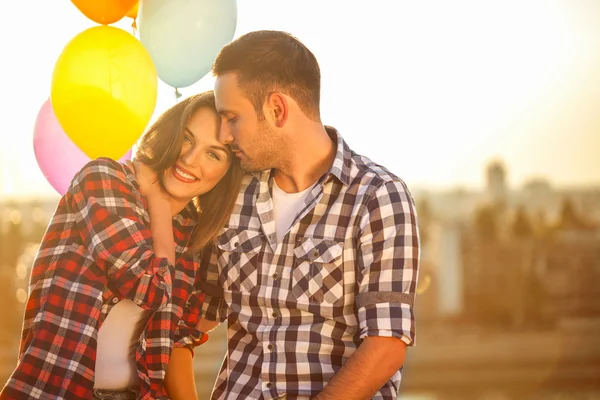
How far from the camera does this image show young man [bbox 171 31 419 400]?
196 cm

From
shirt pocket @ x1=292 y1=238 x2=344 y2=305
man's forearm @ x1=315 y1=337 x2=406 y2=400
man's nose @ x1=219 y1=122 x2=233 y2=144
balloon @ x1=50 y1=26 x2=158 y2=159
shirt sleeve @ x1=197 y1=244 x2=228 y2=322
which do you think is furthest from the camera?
balloon @ x1=50 y1=26 x2=158 y2=159

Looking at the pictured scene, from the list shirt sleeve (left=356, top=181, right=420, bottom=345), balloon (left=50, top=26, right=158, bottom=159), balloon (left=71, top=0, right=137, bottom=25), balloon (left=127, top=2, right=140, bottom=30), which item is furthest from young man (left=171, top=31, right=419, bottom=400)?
balloon (left=127, top=2, right=140, bottom=30)

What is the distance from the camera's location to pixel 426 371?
25.5m

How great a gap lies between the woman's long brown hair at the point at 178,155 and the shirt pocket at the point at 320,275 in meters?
0.26

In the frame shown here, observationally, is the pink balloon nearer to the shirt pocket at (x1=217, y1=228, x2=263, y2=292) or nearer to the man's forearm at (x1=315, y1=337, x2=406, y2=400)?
the shirt pocket at (x1=217, y1=228, x2=263, y2=292)

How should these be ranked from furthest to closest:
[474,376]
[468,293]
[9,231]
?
1. [468,293]
2. [9,231]
3. [474,376]

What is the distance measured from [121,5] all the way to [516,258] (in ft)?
113

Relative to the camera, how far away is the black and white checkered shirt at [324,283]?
1971mm

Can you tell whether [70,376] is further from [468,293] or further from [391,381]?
[468,293]

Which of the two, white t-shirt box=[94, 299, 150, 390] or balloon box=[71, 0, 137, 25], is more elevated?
balloon box=[71, 0, 137, 25]

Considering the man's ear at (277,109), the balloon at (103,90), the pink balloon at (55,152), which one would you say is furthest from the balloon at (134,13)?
the man's ear at (277,109)

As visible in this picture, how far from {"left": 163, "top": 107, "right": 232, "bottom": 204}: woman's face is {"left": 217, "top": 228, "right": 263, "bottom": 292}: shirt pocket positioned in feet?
0.45

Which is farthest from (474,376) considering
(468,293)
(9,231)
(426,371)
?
(9,231)

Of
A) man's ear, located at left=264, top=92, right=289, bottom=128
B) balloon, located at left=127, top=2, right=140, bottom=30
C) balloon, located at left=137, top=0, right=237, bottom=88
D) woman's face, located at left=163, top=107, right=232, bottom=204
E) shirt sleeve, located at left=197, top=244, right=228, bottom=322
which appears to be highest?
balloon, located at left=127, top=2, right=140, bottom=30
